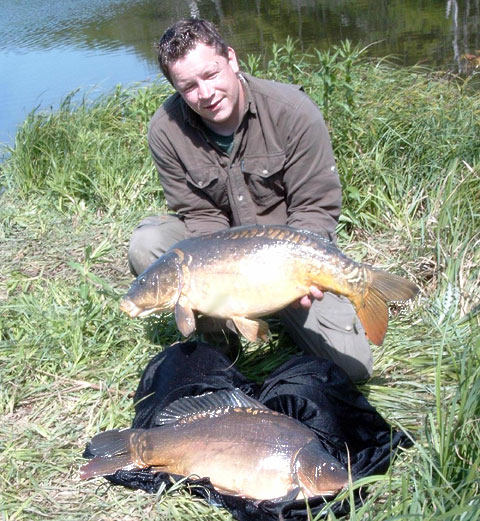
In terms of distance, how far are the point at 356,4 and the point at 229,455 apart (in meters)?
9.68

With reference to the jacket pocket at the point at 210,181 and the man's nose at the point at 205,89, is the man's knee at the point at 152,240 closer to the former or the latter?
the jacket pocket at the point at 210,181

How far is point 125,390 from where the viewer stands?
2.76 metres

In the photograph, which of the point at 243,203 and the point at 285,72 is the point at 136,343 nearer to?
the point at 243,203

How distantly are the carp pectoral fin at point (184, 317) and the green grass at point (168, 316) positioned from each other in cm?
49

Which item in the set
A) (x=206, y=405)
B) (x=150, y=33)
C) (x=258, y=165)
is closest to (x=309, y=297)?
(x=206, y=405)

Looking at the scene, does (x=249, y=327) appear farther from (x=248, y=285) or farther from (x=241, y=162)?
(x=241, y=162)

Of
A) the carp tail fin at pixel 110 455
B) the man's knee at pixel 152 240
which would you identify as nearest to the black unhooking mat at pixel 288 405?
the carp tail fin at pixel 110 455

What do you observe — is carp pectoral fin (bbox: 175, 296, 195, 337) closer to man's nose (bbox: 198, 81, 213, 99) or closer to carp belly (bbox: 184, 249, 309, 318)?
carp belly (bbox: 184, 249, 309, 318)

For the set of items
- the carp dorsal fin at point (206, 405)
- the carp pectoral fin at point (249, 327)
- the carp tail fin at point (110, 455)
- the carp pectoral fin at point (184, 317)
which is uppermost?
the carp pectoral fin at point (184, 317)

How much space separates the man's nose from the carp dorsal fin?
3.47ft

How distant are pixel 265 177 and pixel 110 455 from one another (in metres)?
1.22

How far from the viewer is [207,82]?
103 inches

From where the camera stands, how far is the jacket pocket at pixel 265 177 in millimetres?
2820

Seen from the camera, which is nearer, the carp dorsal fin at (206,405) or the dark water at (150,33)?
the carp dorsal fin at (206,405)
